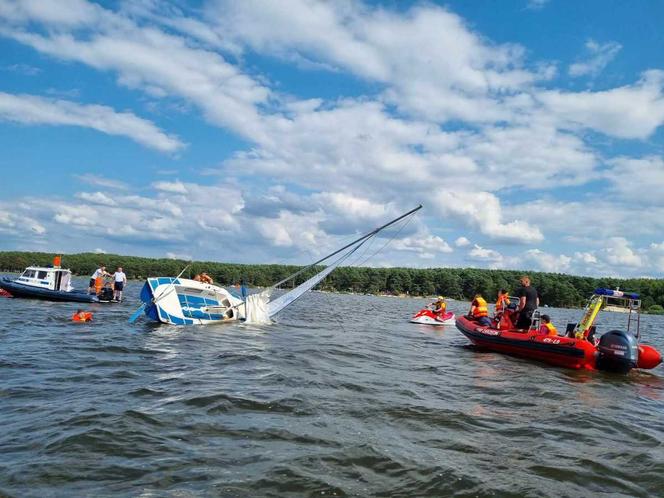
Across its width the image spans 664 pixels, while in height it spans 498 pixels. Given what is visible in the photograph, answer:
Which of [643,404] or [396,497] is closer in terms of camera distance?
[396,497]

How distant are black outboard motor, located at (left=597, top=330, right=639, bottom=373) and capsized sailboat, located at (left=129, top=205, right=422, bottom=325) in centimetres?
957

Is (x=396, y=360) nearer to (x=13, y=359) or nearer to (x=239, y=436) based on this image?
(x=239, y=436)

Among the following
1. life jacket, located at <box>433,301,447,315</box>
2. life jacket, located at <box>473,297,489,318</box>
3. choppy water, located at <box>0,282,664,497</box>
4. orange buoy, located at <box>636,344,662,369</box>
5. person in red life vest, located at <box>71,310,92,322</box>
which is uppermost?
life jacket, located at <box>473,297,489,318</box>

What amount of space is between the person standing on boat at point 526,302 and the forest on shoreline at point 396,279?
98.7 metres

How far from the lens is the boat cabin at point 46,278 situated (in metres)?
29.7

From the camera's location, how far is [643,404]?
37.8 feet

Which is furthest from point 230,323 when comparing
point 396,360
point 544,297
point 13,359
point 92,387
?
point 544,297

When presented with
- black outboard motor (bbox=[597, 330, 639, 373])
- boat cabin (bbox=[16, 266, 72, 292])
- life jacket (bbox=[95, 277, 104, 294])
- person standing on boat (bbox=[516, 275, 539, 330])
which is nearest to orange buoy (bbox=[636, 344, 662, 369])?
black outboard motor (bbox=[597, 330, 639, 373])

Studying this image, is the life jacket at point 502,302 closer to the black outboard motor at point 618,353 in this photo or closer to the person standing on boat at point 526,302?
the person standing on boat at point 526,302

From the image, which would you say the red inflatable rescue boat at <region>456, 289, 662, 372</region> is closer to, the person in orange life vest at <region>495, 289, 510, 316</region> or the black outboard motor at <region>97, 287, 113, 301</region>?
the person in orange life vest at <region>495, 289, 510, 316</region>

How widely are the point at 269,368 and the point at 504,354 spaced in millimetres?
9466

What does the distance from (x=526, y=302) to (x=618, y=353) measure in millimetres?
3377

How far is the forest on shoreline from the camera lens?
385 ft

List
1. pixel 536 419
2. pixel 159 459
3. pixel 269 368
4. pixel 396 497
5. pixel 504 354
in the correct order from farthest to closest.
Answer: pixel 504 354 → pixel 269 368 → pixel 536 419 → pixel 159 459 → pixel 396 497
